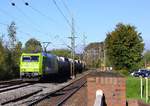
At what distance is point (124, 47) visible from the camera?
54625 millimetres

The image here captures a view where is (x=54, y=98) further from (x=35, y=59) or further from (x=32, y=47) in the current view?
(x=32, y=47)

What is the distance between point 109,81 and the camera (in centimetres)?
891

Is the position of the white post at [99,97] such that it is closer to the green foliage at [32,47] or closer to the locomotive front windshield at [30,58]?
the locomotive front windshield at [30,58]

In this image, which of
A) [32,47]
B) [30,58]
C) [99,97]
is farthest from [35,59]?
[32,47]

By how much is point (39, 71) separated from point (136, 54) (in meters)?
13.9

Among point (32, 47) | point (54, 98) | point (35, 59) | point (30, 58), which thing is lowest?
point (54, 98)

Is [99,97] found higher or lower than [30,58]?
lower

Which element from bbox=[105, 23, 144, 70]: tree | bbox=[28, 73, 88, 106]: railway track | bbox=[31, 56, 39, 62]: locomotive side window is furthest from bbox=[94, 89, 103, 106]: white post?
bbox=[105, 23, 144, 70]: tree

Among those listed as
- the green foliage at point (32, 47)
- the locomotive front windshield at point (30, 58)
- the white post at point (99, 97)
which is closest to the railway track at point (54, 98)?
the locomotive front windshield at point (30, 58)

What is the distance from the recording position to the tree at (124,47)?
54.1 m

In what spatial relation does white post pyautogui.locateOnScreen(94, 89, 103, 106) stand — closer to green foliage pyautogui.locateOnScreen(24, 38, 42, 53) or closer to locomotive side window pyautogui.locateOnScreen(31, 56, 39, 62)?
locomotive side window pyautogui.locateOnScreen(31, 56, 39, 62)

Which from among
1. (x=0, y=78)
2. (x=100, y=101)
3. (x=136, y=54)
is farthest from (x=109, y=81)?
(x=0, y=78)

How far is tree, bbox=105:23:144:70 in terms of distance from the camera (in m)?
54.1

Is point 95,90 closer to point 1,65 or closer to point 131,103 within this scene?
point 131,103
